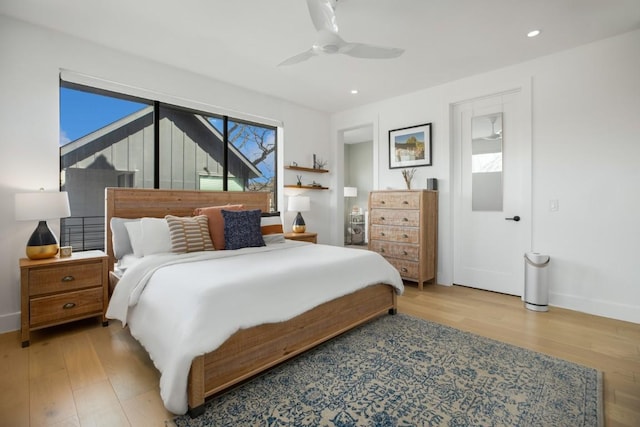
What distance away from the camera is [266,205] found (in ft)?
13.8

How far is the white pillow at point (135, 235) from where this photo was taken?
2633mm

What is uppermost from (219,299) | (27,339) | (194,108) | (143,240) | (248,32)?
(248,32)

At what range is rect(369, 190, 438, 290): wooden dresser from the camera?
3.88 metres

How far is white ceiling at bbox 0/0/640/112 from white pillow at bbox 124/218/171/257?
1767mm

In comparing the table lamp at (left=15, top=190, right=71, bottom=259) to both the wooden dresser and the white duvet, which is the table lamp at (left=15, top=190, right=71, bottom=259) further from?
the wooden dresser

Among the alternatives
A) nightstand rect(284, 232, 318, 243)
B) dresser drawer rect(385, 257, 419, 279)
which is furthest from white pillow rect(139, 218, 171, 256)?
dresser drawer rect(385, 257, 419, 279)

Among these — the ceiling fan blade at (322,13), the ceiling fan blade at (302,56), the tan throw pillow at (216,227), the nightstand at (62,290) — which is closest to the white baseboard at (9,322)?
the nightstand at (62,290)

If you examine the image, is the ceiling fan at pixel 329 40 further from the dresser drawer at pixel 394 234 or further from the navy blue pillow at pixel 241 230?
the dresser drawer at pixel 394 234

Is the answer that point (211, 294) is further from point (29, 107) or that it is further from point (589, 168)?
point (589, 168)

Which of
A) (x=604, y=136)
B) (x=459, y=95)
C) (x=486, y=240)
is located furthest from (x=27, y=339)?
(x=604, y=136)

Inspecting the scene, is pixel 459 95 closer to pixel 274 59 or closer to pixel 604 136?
pixel 604 136

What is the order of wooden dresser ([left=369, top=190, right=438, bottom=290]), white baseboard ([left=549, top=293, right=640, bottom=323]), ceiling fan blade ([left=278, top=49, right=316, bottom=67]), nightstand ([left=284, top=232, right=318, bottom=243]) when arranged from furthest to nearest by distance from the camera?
nightstand ([left=284, top=232, right=318, bottom=243]) → wooden dresser ([left=369, top=190, right=438, bottom=290]) → white baseboard ([left=549, top=293, right=640, bottom=323]) → ceiling fan blade ([left=278, top=49, right=316, bottom=67])

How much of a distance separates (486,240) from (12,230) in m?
4.93

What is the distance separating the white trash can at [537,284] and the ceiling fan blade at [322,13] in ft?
9.75
